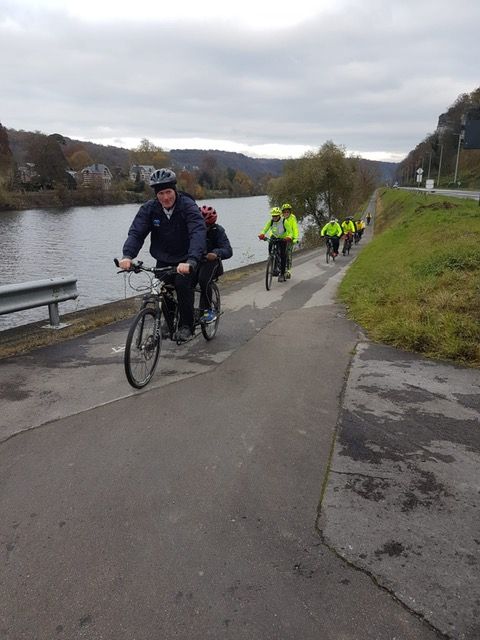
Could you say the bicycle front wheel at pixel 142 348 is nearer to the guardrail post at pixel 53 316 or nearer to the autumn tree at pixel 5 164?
the guardrail post at pixel 53 316

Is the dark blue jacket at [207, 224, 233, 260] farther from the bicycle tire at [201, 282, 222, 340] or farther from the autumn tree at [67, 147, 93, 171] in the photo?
the autumn tree at [67, 147, 93, 171]

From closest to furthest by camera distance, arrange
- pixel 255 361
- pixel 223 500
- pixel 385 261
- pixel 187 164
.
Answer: pixel 223 500 → pixel 255 361 → pixel 385 261 → pixel 187 164

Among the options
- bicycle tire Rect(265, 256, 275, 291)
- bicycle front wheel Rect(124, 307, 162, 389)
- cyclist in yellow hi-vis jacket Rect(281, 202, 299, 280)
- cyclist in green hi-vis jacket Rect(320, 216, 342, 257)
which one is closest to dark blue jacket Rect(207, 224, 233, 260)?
bicycle front wheel Rect(124, 307, 162, 389)

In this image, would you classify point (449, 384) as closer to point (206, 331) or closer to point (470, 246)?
point (206, 331)

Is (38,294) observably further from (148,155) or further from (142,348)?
(148,155)

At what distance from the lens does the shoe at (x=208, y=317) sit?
5.95 metres

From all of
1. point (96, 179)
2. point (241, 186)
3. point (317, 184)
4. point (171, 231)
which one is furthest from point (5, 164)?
point (171, 231)

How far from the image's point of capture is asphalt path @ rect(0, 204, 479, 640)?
208cm

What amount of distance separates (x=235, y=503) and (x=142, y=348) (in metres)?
2.21

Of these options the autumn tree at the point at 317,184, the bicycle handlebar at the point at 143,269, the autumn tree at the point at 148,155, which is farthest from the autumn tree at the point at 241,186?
the bicycle handlebar at the point at 143,269

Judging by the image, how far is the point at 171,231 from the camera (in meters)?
5.21

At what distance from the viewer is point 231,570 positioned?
7.59 ft

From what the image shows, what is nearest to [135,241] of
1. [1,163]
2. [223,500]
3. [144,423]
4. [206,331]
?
[206,331]

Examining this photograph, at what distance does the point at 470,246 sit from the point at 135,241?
24.2ft
